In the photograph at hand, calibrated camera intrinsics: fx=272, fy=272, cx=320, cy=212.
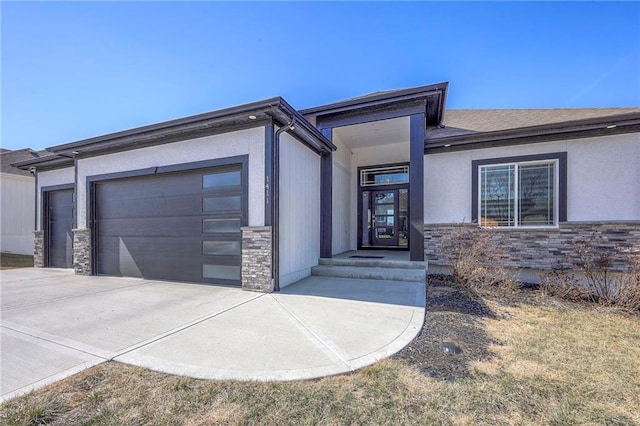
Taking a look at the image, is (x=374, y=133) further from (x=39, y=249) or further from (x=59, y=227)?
(x=39, y=249)

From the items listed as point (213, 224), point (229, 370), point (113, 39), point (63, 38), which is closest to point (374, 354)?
point (229, 370)

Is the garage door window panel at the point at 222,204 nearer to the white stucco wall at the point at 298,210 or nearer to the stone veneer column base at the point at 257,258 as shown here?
the stone veneer column base at the point at 257,258

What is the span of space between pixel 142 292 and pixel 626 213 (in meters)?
11.2

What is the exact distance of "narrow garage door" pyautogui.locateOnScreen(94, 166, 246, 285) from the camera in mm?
6352

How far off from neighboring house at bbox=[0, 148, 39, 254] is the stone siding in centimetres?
1934

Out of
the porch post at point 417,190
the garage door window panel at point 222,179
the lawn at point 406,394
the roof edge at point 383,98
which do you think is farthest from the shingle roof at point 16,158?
the porch post at point 417,190

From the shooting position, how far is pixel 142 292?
588 centimetres

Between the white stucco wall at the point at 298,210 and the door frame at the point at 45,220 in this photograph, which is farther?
the door frame at the point at 45,220

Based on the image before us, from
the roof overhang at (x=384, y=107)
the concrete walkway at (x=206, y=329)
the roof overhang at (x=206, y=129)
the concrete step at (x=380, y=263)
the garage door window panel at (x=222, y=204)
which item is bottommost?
the concrete walkway at (x=206, y=329)

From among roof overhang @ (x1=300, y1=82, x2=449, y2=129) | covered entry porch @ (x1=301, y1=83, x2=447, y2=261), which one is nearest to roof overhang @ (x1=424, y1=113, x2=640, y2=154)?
covered entry porch @ (x1=301, y1=83, x2=447, y2=261)

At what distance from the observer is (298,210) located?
272 inches

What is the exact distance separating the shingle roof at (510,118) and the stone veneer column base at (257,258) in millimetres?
6151

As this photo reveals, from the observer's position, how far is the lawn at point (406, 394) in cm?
207

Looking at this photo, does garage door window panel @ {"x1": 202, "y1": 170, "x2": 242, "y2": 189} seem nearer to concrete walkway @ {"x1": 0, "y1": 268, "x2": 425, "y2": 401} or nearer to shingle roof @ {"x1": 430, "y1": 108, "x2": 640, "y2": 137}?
concrete walkway @ {"x1": 0, "y1": 268, "x2": 425, "y2": 401}
